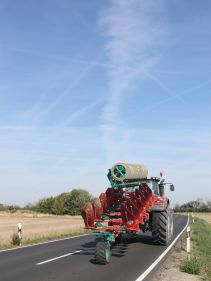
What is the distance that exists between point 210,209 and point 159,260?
138 m

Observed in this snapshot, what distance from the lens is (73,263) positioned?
42.4ft

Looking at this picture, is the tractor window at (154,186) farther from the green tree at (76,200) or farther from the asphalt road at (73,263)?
the green tree at (76,200)

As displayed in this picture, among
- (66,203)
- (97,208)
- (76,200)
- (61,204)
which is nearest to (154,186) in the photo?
(97,208)

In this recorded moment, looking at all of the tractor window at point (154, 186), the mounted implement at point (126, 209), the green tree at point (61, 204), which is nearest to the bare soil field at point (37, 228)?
the mounted implement at point (126, 209)

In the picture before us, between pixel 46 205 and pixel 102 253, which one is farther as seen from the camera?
pixel 46 205

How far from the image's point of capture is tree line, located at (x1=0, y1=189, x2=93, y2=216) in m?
81.9

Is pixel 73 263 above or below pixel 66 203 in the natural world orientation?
below

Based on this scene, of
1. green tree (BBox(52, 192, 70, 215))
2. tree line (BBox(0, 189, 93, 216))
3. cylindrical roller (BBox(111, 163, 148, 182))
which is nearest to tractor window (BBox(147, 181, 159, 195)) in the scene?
cylindrical roller (BBox(111, 163, 148, 182))

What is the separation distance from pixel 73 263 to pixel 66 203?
2900 inches

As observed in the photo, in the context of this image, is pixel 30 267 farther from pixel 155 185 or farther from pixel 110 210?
pixel 155 185

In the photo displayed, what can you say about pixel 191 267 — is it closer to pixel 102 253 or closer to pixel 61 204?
pixel 102 253

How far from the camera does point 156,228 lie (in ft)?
58.5

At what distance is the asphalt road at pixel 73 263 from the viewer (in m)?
10.6

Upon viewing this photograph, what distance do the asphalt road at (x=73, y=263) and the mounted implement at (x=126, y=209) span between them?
692mm
